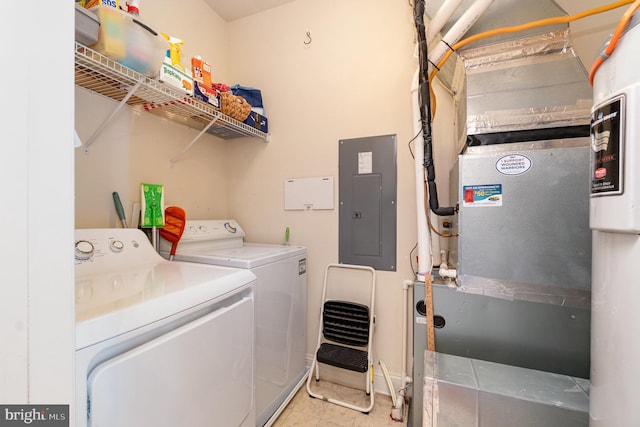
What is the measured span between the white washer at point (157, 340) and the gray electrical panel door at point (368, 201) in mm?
944

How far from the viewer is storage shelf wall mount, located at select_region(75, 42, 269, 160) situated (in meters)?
1.09

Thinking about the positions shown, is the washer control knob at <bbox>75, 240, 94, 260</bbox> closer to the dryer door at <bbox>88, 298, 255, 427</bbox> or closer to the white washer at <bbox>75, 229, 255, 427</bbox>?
the white washer at <bbox>75, 229, 255, 427</bbox>

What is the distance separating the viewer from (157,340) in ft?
2.65

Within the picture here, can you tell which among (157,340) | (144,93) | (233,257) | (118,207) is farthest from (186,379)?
(144,93)

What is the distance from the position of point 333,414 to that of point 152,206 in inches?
70.9

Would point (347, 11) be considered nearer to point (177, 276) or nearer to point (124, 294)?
point (177, 276)

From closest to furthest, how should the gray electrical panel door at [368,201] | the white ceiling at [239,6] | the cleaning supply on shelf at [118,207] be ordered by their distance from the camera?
1. the cleaning supply on shelf at [118,207]
2. the gray electrical panel door at [368,201]
3. the white ceiling at [239,6]

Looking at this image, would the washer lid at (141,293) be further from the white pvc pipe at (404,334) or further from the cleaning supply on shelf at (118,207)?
the white pvc pipe at (404,334)

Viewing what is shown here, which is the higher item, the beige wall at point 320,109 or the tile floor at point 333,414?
the beige wall at point 320,109

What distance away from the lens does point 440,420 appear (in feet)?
2.88

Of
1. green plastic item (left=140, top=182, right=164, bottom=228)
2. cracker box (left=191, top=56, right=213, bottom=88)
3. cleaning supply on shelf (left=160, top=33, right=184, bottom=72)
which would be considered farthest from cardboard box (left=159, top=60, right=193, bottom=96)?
green plastic item (left=140, top=182, right=164, bottom=228)

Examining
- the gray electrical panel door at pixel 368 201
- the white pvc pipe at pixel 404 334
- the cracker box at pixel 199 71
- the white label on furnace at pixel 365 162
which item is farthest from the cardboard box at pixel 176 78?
the white pvc pipe at pixel 404 334

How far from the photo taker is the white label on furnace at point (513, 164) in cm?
107

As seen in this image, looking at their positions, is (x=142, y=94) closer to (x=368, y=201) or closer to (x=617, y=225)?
(x=368, y=201)
